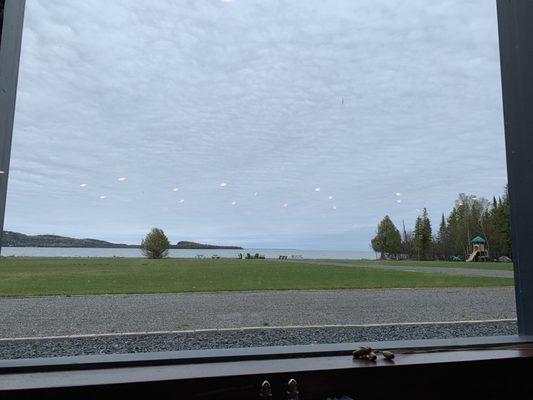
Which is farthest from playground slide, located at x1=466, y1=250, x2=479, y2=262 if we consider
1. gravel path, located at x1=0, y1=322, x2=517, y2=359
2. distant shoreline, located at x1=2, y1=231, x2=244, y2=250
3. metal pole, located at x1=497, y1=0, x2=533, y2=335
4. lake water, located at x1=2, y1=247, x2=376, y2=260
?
distant shoreline, located at x1=2, y1=231, x2=244, y2=250

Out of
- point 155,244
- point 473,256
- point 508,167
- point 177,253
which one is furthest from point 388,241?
point 155,244

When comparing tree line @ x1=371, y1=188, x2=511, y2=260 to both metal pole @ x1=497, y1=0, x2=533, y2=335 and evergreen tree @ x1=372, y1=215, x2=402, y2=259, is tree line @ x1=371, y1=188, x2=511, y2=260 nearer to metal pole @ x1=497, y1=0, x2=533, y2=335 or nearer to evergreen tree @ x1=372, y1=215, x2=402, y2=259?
evergreen tree @ x1=372, y1=215, x2=402, y2=259

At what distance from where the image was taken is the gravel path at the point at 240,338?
149 cm

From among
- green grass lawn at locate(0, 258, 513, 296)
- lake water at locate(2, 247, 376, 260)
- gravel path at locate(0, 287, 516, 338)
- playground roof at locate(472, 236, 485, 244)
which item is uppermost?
playground roof at locate(472, 236, 485, 244)

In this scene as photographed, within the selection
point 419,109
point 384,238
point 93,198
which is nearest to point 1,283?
point 93,198

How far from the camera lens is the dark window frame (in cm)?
90

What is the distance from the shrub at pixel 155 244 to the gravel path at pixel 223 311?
1.69ft

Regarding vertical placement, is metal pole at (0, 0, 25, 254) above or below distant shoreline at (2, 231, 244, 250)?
above

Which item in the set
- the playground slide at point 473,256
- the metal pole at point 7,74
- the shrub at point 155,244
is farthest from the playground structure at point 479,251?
the metal pole at point 7,74

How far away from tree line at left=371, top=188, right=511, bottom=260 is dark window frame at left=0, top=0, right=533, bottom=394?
1.20ft

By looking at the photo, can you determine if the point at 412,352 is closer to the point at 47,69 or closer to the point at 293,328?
the point at 293,328

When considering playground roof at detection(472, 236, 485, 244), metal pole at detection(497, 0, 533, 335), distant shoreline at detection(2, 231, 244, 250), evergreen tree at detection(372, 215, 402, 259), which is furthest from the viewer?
evergreen tree at detection(372, 215, 402, 259)

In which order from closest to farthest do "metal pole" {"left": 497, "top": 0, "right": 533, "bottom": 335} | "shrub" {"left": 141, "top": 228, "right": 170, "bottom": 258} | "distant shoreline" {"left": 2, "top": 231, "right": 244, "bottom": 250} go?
"metal pole" {"left": 497, "top": 0, "right": 533, "bottom": 335}, "distant shoreline" {"left": 2, "top": 231, "right": 244, "bottom": 250}, "shrub" {"left": 141, "top": 228, "right": 170, "bottom": 258}

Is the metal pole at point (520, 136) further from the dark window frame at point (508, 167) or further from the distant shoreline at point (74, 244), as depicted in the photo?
the distant shoreline at point (74, 244)
